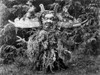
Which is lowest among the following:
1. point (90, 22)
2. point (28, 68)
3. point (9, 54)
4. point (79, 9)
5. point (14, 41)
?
point (28, 68)

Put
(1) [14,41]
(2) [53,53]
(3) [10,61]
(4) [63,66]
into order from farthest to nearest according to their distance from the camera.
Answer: (1) [14,41]
(3) [10,61]
(4) [63,66]
(2) [53,53]

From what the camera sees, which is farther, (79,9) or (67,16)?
(79,9)

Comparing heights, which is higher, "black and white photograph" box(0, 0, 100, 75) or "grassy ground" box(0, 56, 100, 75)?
"black and white photograph" box(0, 0, 100, 75)

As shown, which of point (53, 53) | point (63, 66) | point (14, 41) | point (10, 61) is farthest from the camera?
point (14, 41)

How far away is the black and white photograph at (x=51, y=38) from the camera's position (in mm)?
3484

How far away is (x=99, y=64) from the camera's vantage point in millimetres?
3746

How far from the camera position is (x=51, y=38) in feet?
11.4

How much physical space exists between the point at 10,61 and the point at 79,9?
91.0 inches

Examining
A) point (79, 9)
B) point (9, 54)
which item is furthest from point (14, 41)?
point (79, 9)

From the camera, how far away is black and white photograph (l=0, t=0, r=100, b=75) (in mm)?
3484

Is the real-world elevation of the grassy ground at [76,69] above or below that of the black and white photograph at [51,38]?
below

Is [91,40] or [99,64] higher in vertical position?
[91,40]

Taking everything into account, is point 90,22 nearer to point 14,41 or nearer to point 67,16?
point 67,16

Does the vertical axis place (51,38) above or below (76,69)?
above
